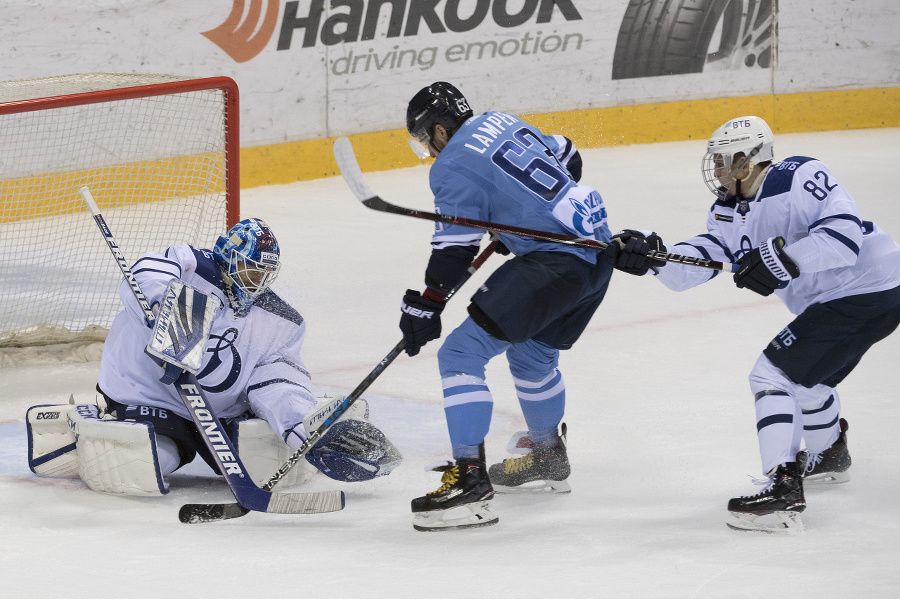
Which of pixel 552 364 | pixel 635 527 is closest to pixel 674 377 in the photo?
pixel 552 364

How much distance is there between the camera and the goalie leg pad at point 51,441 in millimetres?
3227

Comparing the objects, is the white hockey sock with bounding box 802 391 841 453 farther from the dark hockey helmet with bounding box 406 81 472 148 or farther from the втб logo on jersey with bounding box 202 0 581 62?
the втб logo on jersey with bounding box 202 0 581 62

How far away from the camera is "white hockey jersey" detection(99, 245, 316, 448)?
126 inches

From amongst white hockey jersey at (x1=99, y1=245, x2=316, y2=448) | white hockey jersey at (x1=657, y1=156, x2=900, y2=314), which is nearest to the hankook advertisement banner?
white hockey jersey at (x1=99, y1=245, x2=316, y2=448)

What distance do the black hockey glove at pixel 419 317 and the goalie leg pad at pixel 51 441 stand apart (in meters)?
0.96

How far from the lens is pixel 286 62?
25.1 feet

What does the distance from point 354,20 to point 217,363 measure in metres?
4.96

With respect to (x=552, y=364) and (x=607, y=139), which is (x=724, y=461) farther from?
(x=607, y=139)

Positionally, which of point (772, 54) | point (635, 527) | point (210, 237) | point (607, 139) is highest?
point (772, 54)

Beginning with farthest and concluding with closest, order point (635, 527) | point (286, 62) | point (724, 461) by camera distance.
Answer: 1. point (286, 62)
2. point (724, 461)
3. point (635, 527)

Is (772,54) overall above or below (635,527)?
above

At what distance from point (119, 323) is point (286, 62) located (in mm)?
4577

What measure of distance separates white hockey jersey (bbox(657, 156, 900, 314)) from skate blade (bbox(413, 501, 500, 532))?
0.82 m

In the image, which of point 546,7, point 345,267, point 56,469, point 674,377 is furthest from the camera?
point 546,7
